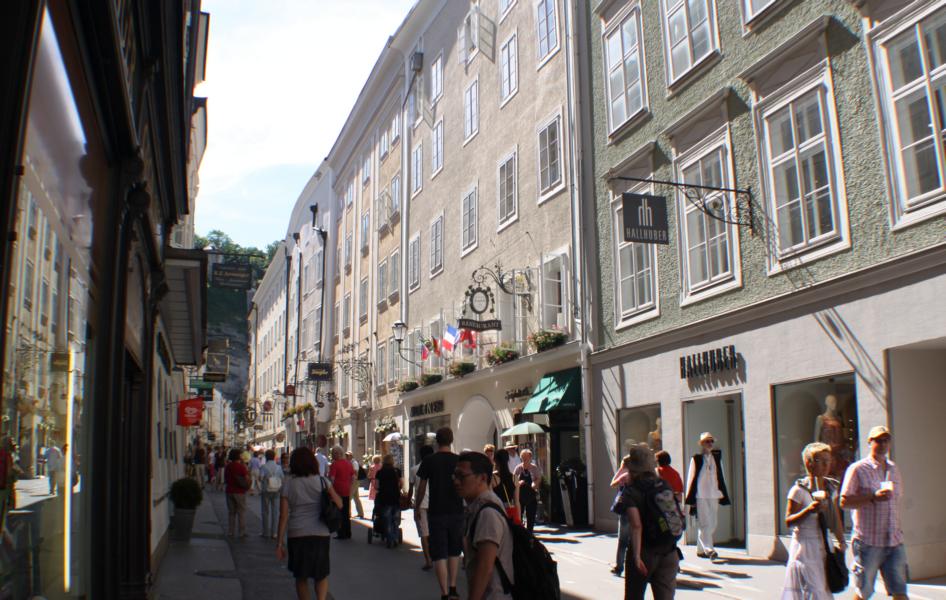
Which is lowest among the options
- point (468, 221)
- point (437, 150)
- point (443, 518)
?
point (443, 518)

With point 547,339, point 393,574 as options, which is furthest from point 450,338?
point 393,574

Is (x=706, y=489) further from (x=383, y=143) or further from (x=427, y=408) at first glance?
(x=383, y=143)

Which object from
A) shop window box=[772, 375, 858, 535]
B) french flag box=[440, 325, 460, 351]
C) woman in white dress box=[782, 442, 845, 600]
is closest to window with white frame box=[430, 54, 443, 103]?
french flag box=[440, 325, 460, 351]

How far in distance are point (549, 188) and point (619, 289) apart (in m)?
4.58

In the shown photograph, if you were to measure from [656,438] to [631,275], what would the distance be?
3.35m

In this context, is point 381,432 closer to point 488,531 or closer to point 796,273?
point 796,273

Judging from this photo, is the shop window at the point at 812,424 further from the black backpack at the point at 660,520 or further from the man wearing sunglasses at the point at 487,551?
the man wearing sunglasses at the point at 487,551

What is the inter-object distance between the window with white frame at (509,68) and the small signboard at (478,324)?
6719 mm

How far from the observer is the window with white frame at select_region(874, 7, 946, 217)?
36.8 feet

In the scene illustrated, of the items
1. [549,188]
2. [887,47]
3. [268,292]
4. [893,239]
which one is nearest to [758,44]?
[887,47]

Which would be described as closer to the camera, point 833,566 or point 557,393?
point 833,566

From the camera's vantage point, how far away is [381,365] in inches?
1534

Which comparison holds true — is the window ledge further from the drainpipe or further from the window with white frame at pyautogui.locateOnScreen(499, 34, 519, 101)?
the window with white frame at pyautogui.locateOnScreen(499, 34, 519, 101)

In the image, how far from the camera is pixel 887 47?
12.1 meters
